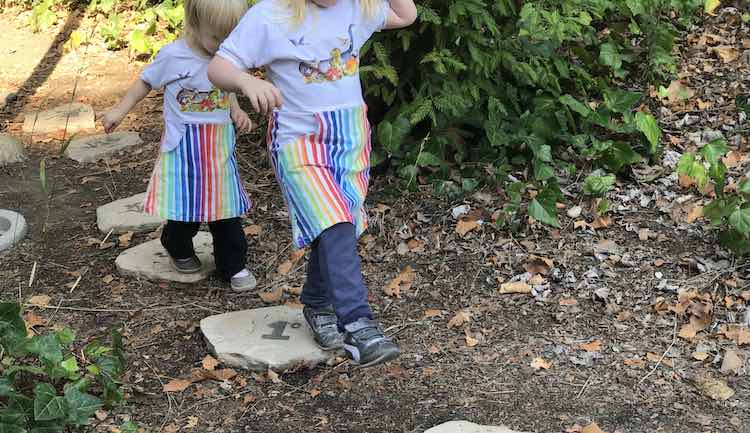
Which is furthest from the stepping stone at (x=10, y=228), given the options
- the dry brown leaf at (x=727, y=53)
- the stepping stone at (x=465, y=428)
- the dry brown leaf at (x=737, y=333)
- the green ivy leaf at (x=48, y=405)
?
the dry brown leaf at (x=727, y=53)

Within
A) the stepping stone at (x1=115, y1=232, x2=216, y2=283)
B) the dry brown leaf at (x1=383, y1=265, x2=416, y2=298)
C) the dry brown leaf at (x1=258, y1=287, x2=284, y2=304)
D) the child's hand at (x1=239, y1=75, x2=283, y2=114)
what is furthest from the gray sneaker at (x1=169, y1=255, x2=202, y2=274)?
the child's hand at (x1=239, y1=75, x2=283, y2=114)

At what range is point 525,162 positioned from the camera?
15.4ft

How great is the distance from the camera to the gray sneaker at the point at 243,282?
13.5 ft

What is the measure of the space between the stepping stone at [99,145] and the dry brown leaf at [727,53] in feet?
12.1

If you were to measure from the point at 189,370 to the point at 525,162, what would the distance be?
2084 millimetres

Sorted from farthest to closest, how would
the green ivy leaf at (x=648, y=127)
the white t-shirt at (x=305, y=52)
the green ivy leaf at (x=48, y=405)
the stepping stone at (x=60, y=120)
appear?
1. the stepping stone at (x=60, y=120)
2. the green ivy leaf at (x=648, y=127)
3. the white t-shirt at (x=305, y=52)
4. the green ivy leaf at (x=48, y=405)

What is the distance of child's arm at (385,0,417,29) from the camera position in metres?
3.33

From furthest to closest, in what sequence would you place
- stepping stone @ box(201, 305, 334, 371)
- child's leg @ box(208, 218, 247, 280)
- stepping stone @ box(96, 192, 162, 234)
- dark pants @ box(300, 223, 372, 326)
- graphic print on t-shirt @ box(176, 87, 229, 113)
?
stepping stone @ box(96, 192, 162, 234), child's leg @ box(208, 218, 247, 280), graphic print on t-shirt @ box(176, 87, 229, 113), stepping stone @ box(201, 305, 334, 371), dark pants @ box(300, 223, 372, 326)

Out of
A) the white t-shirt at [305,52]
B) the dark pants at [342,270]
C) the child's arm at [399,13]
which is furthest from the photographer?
the child's arm at [399,13]

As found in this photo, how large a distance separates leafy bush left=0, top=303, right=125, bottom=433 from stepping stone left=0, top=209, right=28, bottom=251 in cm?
147

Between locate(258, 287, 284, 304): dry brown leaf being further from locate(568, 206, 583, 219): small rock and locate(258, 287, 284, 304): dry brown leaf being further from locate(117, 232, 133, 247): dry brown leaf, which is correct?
locate(568, 206, 583, 219): small rock

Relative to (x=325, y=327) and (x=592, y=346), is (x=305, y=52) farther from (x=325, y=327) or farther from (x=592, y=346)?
(x=592, y=346)

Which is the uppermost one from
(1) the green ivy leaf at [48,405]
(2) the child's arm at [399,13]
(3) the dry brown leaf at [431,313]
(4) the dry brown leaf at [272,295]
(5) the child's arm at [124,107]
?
(2) the child's arm at [399,13]

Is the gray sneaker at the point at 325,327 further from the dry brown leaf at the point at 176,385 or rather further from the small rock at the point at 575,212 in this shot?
the small rock at the point at 575,212
